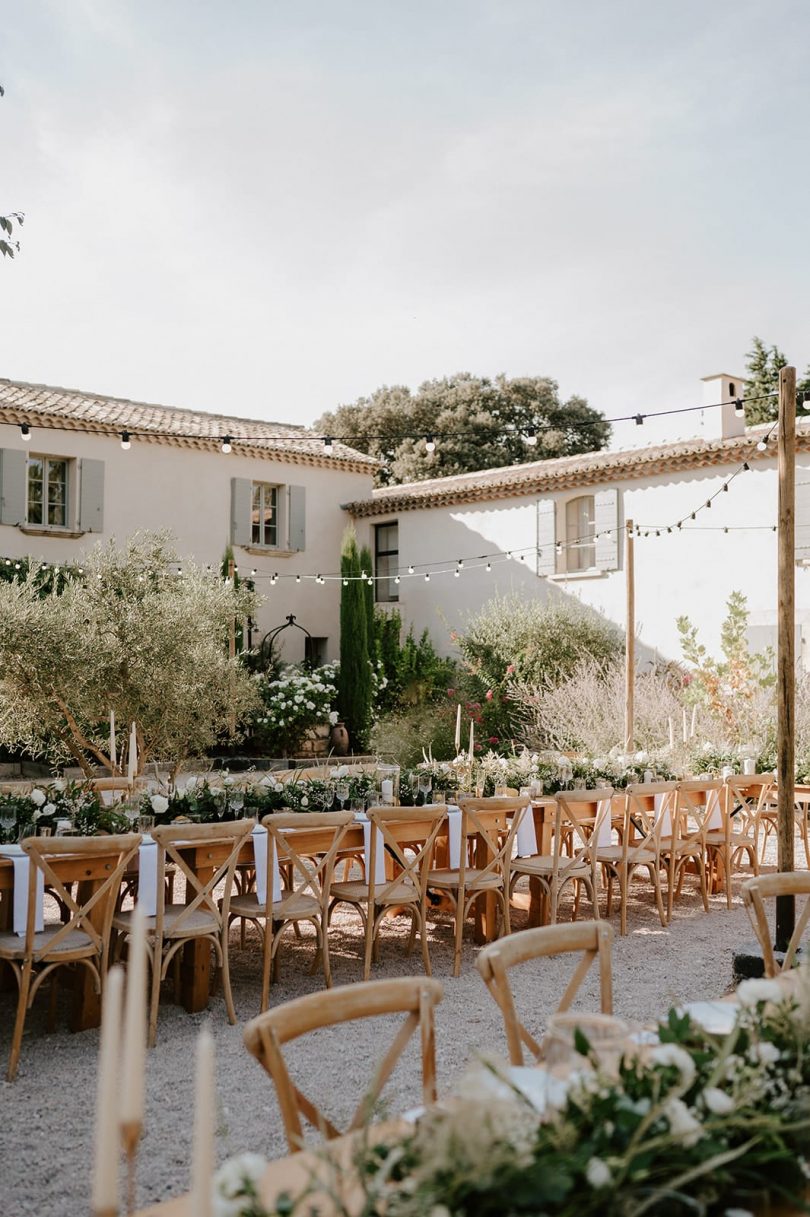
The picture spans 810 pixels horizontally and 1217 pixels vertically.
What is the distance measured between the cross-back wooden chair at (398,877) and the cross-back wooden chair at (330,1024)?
284cm

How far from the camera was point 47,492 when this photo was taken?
48.2 ft

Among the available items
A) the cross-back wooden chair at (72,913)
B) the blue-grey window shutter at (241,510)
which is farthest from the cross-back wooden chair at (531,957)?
the blue-grey window shutter at (241,510)

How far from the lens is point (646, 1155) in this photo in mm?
1374

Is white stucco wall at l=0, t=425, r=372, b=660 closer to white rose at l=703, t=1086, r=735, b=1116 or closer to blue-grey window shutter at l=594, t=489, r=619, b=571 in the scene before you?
blue-grey window shutter at l=594, t=489, r=619, b=571

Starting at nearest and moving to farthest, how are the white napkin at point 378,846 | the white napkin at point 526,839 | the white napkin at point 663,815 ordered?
the white napkin at point 378,846 < the white napkin at point 526,839 < the white napkin at point 663,815

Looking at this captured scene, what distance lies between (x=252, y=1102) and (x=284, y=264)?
329 inches

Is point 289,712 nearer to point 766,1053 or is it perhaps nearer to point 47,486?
point 47,486

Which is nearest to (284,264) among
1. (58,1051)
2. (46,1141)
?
(58,1051)

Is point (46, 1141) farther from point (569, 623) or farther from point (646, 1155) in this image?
point (569, 623)

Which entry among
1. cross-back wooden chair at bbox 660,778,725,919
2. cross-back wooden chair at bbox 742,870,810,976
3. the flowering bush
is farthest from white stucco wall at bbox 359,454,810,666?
cross-back wooden chair at bbox 742,870,810,976

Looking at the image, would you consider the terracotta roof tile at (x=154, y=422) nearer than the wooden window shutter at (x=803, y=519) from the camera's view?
No

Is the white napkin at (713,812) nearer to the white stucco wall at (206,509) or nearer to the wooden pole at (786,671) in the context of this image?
the wooden pole at (786,671)

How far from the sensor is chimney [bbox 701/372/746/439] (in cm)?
1427

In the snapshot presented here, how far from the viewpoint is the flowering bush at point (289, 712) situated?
13922 millimetres
